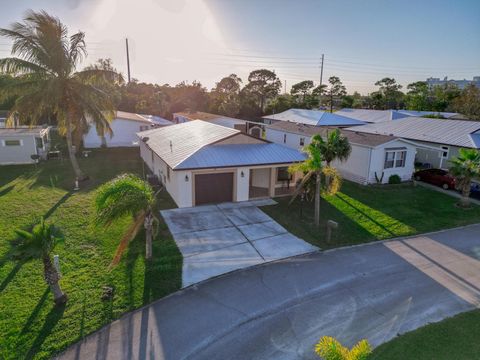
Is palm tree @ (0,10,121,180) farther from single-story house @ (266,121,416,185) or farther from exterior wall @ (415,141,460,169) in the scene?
exterior wall @ (415,141,460,169)

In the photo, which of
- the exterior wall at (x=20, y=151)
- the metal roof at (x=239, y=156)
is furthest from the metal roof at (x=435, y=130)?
the exterior wall at (x=20, y=151)

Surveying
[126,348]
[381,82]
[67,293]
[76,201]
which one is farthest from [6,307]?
[381,82]

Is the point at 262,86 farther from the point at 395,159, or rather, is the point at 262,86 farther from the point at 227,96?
the point at 395,159

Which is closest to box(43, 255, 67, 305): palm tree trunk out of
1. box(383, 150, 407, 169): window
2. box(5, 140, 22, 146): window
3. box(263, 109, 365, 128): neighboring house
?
box(383, 150, 407, 169): window

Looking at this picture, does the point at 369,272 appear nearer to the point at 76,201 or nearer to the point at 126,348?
the point at 126,348

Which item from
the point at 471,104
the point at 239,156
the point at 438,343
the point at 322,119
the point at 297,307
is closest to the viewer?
the point at 438,343

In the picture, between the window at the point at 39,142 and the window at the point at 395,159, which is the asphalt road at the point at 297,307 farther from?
the window at the point at 39,142

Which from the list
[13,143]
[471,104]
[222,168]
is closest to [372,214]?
[222,168]
